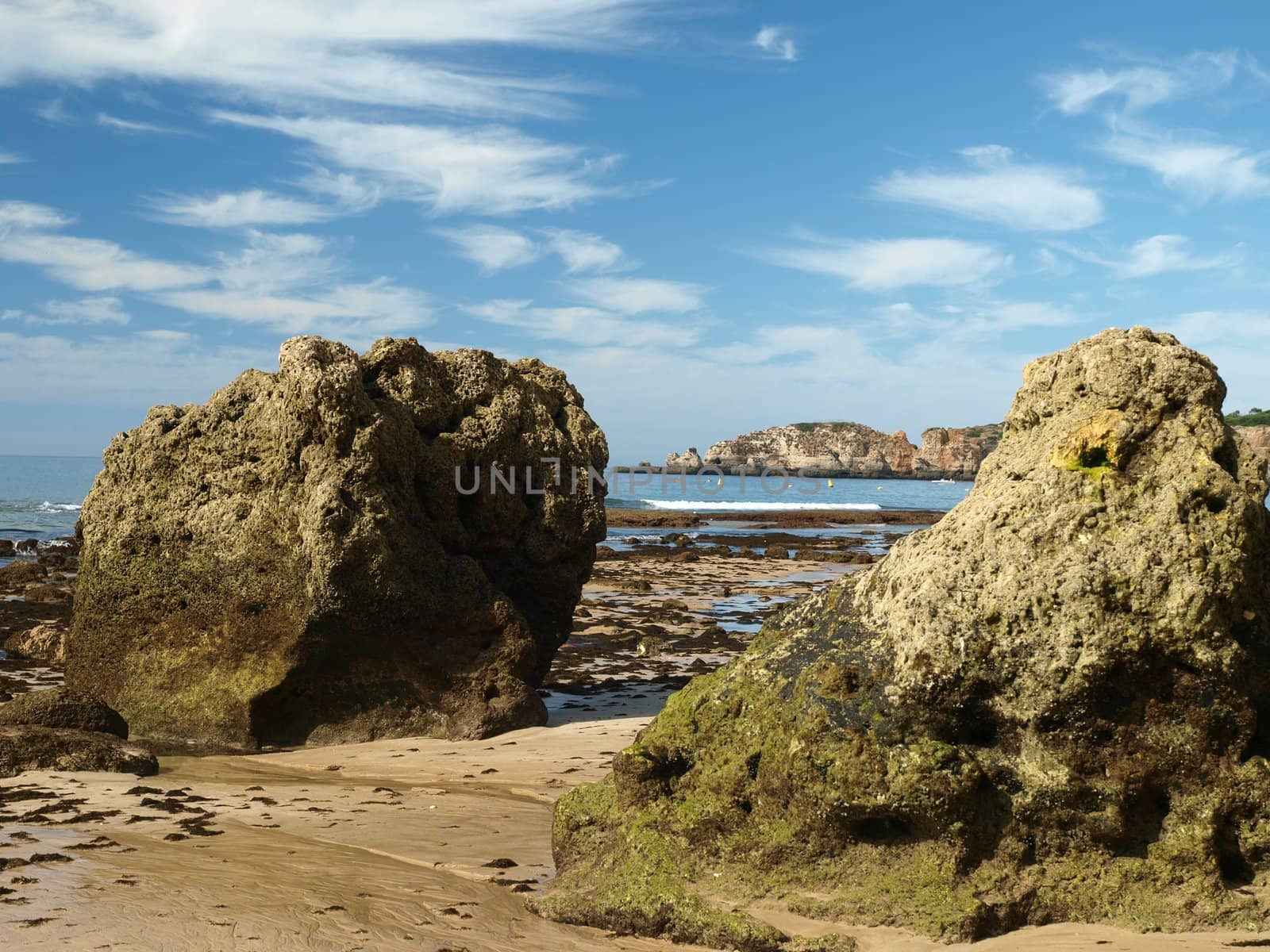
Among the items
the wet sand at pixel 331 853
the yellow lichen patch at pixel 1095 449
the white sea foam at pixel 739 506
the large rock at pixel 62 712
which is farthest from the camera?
the white sea foam at pixel 739 506

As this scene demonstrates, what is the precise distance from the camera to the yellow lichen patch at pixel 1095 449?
5.45 meters

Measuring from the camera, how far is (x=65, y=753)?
821 centimetres

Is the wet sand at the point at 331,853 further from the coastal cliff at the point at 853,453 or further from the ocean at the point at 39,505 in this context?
the coastal cliff at the point at 853,453

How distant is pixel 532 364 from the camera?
1216 cm

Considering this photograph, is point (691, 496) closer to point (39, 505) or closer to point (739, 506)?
point (739, 506)

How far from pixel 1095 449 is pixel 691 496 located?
260 ft

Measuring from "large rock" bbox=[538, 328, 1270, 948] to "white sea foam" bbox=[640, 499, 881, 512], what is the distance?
185ft

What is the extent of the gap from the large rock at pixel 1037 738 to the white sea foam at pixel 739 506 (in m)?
56.2

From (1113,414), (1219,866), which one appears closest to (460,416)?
(1113,414)

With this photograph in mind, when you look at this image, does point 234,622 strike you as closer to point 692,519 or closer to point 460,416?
point 460,416

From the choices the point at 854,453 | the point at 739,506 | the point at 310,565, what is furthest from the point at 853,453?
the point at 310,565

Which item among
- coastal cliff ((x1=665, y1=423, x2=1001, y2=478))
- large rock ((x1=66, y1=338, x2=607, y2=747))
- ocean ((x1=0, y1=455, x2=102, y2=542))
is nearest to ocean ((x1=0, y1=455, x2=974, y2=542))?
ocean ((x1=0, y1=455, x2=102, y2=542))

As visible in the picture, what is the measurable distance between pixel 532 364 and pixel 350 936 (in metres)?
7.71

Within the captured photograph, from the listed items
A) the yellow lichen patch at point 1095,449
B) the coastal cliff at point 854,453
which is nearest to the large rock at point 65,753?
the yellow lichen patch at point 1095,449
